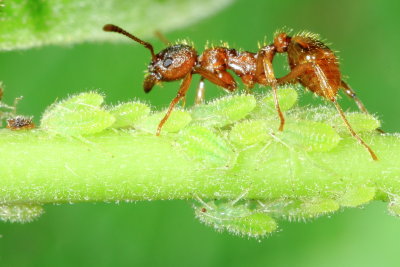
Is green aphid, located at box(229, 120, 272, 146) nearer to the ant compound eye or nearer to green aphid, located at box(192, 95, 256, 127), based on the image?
green aphid, located at box(192, 95, 256, 127)

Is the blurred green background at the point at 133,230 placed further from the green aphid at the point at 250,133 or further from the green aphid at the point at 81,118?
the green aphid at the point at 250,133

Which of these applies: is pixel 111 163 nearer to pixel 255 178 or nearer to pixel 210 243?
pixel 255 178

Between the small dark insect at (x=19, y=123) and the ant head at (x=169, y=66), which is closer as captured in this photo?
the small dark insect at (x=19, y=123)

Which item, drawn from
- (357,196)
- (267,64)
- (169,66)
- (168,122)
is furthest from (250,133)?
(169,66)

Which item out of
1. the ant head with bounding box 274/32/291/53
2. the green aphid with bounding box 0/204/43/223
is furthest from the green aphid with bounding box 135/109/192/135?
the ant head with bounding box 274/32/291/53

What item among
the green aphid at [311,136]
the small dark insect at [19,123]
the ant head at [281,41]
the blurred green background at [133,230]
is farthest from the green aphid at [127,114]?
the ant head at [281,41]

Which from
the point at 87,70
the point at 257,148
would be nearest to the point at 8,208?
the point at 257,148
